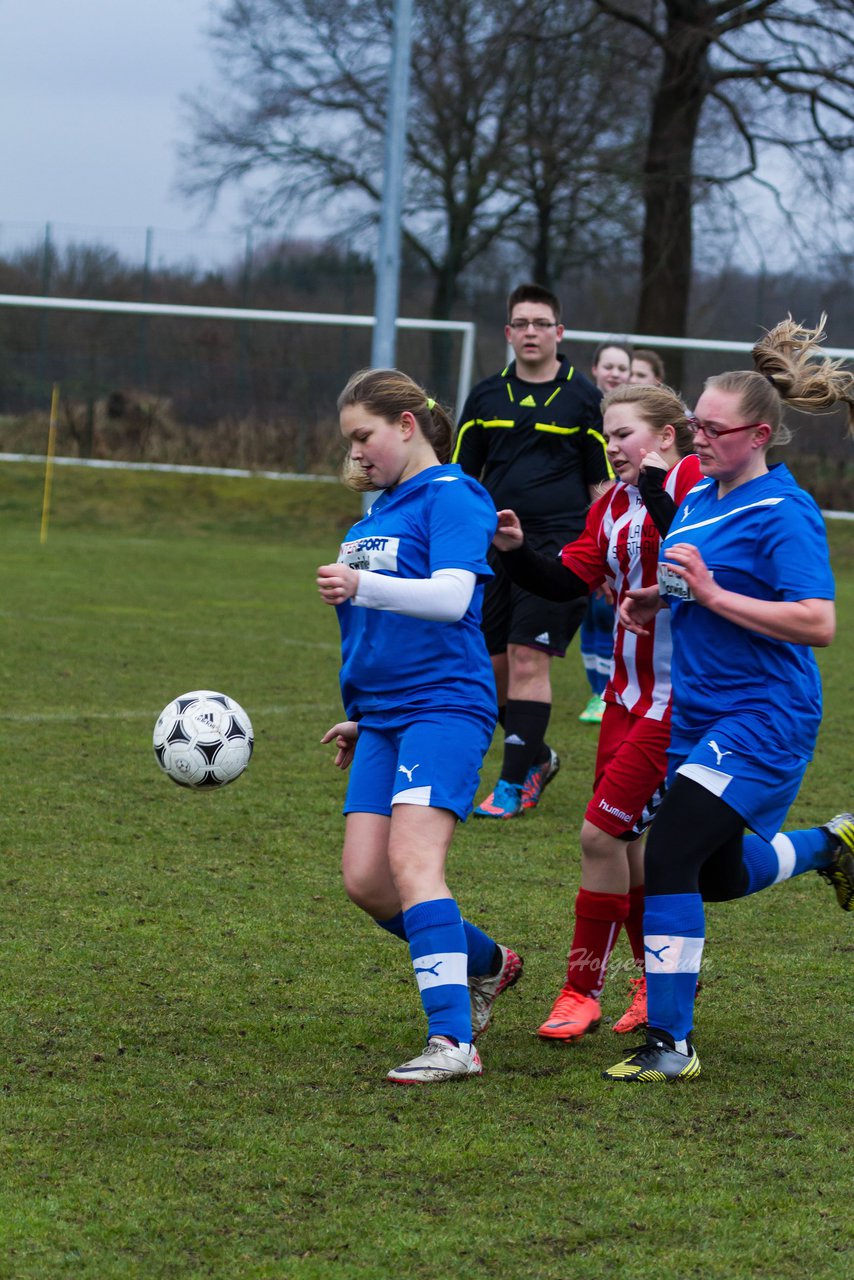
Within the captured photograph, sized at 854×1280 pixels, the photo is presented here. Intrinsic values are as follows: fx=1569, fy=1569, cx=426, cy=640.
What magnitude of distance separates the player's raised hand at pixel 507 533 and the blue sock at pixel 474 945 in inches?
37.6

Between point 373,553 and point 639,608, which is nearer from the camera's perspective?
point 373,553

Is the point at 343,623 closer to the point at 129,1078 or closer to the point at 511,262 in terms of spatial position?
the point at 129,1078

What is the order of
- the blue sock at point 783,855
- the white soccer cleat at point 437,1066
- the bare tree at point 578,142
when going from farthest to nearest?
the bare tree at point 578,142 → the blue sock at point 783,855 → the white soccer cleat at point 437,1066

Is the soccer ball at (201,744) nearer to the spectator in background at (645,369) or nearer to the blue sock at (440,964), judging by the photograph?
the blue sock at (440,964)

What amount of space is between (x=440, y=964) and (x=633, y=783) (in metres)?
0.75

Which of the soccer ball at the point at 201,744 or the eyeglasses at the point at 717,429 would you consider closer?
the eyeglasses at the point at 717,429

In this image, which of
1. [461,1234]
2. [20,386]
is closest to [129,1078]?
[461,1234]

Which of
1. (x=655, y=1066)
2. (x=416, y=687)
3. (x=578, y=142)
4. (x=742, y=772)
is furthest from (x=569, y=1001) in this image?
(x=578, y=142)

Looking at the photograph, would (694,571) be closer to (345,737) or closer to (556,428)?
(345,737)

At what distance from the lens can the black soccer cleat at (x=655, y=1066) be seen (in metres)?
3.51

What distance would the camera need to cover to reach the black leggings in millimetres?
3506

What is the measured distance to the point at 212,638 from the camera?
431 inches

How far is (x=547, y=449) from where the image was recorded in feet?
22.7

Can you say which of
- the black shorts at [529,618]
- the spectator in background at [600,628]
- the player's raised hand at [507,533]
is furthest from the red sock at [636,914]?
the spectator in background at [600,628]
